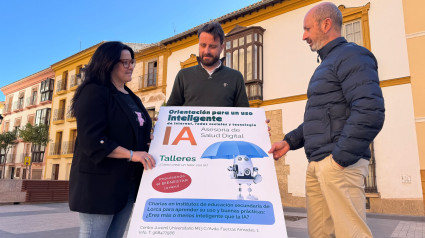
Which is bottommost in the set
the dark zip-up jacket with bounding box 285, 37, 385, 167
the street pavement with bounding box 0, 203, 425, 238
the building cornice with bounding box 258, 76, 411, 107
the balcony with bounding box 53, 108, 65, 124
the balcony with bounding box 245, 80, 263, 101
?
the street pavement with bounding box 0, 203, 425, 238

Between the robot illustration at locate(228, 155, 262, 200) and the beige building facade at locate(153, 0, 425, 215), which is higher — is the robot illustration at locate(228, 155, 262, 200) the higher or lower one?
the lower one

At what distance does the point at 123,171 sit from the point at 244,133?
940 mm

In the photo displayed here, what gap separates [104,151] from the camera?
1.95m

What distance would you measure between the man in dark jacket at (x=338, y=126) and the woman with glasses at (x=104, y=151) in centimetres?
109

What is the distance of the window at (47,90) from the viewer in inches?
1072

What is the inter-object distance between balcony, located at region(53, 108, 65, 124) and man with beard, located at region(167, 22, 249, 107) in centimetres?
2500

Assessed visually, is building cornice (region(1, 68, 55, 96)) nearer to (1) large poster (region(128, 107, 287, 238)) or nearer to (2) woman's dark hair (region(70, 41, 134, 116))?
(2) woman's dark hair (region(70, 41, 134, 116))

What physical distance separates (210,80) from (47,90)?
29.1 metres

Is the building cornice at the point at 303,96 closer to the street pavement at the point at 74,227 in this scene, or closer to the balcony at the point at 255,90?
the balcony at the point at 255,90

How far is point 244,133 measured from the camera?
2191 mm

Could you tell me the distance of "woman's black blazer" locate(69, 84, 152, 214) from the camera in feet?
6.43

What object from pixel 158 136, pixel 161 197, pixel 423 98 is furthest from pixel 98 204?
pixel 423 98

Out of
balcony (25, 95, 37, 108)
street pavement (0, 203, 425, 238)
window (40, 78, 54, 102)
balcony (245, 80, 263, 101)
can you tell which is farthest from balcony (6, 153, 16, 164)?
balcony (245, 80, 263, 101)

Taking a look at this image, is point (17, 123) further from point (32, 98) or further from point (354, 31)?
point (354, 31)
